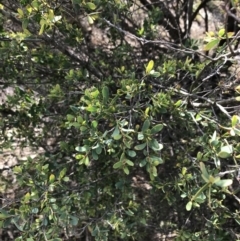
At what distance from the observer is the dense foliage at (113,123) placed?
1.62 m

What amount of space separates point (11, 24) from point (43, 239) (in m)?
1.31

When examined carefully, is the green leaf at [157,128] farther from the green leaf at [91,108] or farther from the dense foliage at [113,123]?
the green leaf at [91,108]

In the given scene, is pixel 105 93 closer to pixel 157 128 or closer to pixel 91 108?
pixel 91 108

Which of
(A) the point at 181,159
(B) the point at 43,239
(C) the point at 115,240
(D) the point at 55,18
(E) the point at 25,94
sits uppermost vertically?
(D) the point at 55,18

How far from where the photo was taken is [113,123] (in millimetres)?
1626

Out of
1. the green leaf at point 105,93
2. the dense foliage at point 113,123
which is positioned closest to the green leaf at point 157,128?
the dense foliage at point 113,123

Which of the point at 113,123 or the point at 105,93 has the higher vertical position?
the point at 105,93

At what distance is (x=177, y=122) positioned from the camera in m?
2.01

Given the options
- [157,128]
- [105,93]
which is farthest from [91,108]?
[157,128]

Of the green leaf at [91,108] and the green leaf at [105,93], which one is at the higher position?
the green leaf at [105,93]

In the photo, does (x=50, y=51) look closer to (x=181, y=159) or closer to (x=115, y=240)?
(x=181, y=159)

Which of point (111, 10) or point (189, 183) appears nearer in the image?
point (189, 183)

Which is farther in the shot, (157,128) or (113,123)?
(113,123)

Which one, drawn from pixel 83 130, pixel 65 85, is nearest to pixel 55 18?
pixel 83 130
